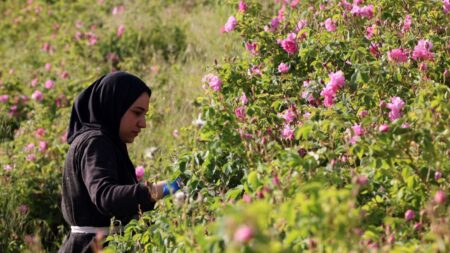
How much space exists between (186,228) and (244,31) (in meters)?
1.92

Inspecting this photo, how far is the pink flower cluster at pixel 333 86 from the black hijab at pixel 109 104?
3.01 ft

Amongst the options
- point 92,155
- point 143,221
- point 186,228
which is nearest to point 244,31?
point 92,155

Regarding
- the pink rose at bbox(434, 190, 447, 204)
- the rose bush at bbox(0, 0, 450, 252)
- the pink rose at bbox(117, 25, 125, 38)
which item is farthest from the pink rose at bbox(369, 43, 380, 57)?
the pink rose at bbox(117, 25, 125, 38)

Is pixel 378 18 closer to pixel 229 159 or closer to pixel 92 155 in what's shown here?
pixel 229 159

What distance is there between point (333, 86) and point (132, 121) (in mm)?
965

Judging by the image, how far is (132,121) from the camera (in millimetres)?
3398

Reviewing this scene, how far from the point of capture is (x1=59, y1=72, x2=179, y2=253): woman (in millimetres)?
2961

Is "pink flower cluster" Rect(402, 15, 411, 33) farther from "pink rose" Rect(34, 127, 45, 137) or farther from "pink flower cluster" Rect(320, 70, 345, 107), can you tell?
"pink rose" Rect(34, 127, 45, 137)

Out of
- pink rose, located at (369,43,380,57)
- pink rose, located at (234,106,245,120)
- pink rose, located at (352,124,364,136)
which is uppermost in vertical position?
pink rose, located at (369,43,380,57)

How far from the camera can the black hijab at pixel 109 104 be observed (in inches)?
134

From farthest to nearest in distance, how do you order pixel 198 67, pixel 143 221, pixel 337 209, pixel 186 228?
pixel 198 67 → pixel 143 221 → pixel 186 228 → pixel 337 209

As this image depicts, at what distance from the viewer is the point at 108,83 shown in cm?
345

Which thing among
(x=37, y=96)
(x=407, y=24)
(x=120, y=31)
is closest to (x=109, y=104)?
(x=407, y=24)

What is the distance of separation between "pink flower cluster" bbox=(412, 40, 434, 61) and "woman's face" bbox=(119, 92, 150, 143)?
1247mm
